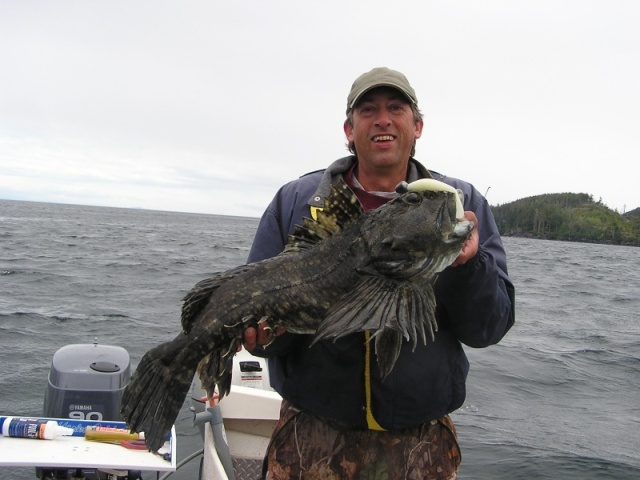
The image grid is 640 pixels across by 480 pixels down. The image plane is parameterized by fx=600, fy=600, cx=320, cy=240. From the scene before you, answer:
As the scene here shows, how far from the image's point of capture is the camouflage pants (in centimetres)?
376

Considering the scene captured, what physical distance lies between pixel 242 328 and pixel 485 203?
1822mm

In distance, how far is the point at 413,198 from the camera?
3.23m

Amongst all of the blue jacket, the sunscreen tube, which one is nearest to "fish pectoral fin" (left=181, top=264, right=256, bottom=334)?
the blue jacket

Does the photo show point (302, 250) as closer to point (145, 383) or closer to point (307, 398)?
point (307, 398)

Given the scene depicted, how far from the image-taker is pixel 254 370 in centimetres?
711

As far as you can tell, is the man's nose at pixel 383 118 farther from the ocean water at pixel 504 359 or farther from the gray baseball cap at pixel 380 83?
the ocean water at pixel 504 359

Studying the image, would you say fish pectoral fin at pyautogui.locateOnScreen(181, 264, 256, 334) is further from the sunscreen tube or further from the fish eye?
the sunscreen tube

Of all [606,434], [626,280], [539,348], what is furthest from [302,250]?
[626,280]

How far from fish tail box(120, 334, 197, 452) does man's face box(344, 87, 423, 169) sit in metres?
1.71

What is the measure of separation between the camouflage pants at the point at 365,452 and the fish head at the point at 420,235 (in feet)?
3.88

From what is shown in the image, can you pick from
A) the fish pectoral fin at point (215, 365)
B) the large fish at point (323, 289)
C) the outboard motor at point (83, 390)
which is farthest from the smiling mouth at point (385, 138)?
the outboard motor at point (83, 390)

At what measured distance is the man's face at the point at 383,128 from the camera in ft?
13.0

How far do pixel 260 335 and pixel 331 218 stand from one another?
0.81m

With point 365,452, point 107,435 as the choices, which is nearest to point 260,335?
point 365,452
